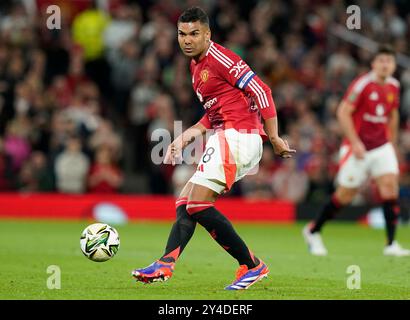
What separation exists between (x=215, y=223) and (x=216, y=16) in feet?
42.1

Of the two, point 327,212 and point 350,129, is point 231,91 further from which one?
point 327,212

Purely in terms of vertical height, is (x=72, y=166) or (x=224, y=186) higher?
(x=224, y=186)

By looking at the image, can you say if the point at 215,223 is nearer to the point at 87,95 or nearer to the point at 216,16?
the point at 87,95

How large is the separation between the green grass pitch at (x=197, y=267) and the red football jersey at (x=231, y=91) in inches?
57.3

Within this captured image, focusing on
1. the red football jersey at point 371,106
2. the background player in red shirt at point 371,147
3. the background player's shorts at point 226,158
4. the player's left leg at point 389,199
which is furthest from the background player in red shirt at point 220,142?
the player's left leg at point 389,199

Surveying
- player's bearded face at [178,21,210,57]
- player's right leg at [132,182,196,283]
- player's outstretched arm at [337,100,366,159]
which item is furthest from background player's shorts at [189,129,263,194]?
player's outstretched arm at [337,100,366,159]

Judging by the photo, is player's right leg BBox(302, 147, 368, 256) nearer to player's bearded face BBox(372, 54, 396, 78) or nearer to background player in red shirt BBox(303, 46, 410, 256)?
background player in red shirt BBox(303, 46, 410, 256)

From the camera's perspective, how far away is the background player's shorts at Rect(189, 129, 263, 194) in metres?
8.26

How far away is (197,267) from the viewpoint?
10289mm

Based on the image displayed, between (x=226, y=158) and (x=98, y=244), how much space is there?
5.16 feet

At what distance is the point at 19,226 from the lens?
53.2 ft

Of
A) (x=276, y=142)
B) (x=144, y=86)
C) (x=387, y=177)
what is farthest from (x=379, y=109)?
(x=144, y=86)

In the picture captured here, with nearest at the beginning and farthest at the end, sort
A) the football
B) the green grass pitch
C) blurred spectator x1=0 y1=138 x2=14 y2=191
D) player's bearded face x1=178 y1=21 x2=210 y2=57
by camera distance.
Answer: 1. the green grass pitch
2. player's bearded face x1=178 y1=21 x2=210 y2=57
3. the football
4. blurred spectator x1=0 y1=138 x2=14 y2=191

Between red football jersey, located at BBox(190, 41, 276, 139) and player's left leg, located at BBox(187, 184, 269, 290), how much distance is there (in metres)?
0.64
